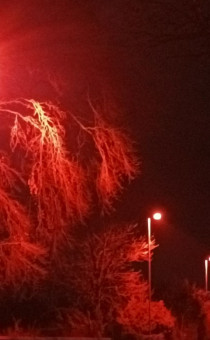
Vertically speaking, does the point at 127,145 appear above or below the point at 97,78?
A: below

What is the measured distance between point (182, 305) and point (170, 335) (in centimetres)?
766

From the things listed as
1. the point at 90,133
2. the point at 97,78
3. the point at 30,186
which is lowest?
the point at 30,186

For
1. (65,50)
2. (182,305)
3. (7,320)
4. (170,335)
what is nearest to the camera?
(65,50)

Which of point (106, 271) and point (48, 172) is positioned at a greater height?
point (106, 271)

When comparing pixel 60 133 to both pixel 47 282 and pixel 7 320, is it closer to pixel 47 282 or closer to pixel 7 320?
pixel 7 320

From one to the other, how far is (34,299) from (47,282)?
1764mm

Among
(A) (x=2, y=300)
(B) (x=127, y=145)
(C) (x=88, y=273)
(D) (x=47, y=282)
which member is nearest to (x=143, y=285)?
(C) (x=88, y=273)

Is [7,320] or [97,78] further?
[7,320]

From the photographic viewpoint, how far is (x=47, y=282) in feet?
116

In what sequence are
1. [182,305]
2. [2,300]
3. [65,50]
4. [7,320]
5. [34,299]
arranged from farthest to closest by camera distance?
[182,305], [34,299], [2,300], [7,320], [65,50]

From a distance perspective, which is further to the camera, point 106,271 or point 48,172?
point 106,271

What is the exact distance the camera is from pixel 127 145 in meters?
22.1

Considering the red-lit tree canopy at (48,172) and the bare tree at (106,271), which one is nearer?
the red-lit tree canopy at (48,172)

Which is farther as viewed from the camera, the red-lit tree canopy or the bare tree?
the bare tree
